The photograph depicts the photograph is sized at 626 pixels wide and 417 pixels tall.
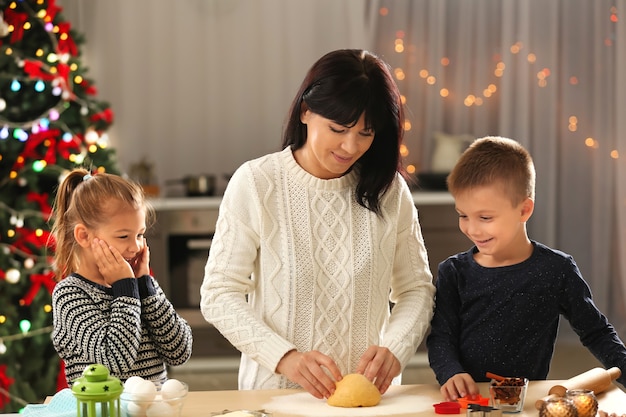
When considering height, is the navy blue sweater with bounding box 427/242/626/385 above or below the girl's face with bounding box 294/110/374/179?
below

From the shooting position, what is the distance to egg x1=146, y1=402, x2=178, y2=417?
1.65m

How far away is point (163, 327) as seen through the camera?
209 cm

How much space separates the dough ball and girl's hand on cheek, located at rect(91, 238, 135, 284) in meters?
0.56

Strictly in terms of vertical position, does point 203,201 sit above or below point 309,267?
below

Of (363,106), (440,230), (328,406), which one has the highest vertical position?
(363,106)

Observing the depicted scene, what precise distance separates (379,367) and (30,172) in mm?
2607

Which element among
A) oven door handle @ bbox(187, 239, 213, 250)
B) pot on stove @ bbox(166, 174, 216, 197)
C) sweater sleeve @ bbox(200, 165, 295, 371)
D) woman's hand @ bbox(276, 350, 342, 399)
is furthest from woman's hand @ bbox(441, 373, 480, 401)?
pot on stove @ bbox(166, 174, 216, 197)

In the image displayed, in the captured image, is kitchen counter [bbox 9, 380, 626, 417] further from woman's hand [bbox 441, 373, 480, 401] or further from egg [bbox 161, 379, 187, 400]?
egg [bbox 161, 379, 187, 400]

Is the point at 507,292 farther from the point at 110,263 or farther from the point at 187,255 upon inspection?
the point at 187,255

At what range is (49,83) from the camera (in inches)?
164

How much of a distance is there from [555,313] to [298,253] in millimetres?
626

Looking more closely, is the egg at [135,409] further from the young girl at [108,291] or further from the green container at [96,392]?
the young girl at [108,291]

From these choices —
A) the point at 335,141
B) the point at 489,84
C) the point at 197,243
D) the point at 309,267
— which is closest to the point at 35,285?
the point at 197,243

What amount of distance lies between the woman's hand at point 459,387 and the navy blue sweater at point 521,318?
0.10m
